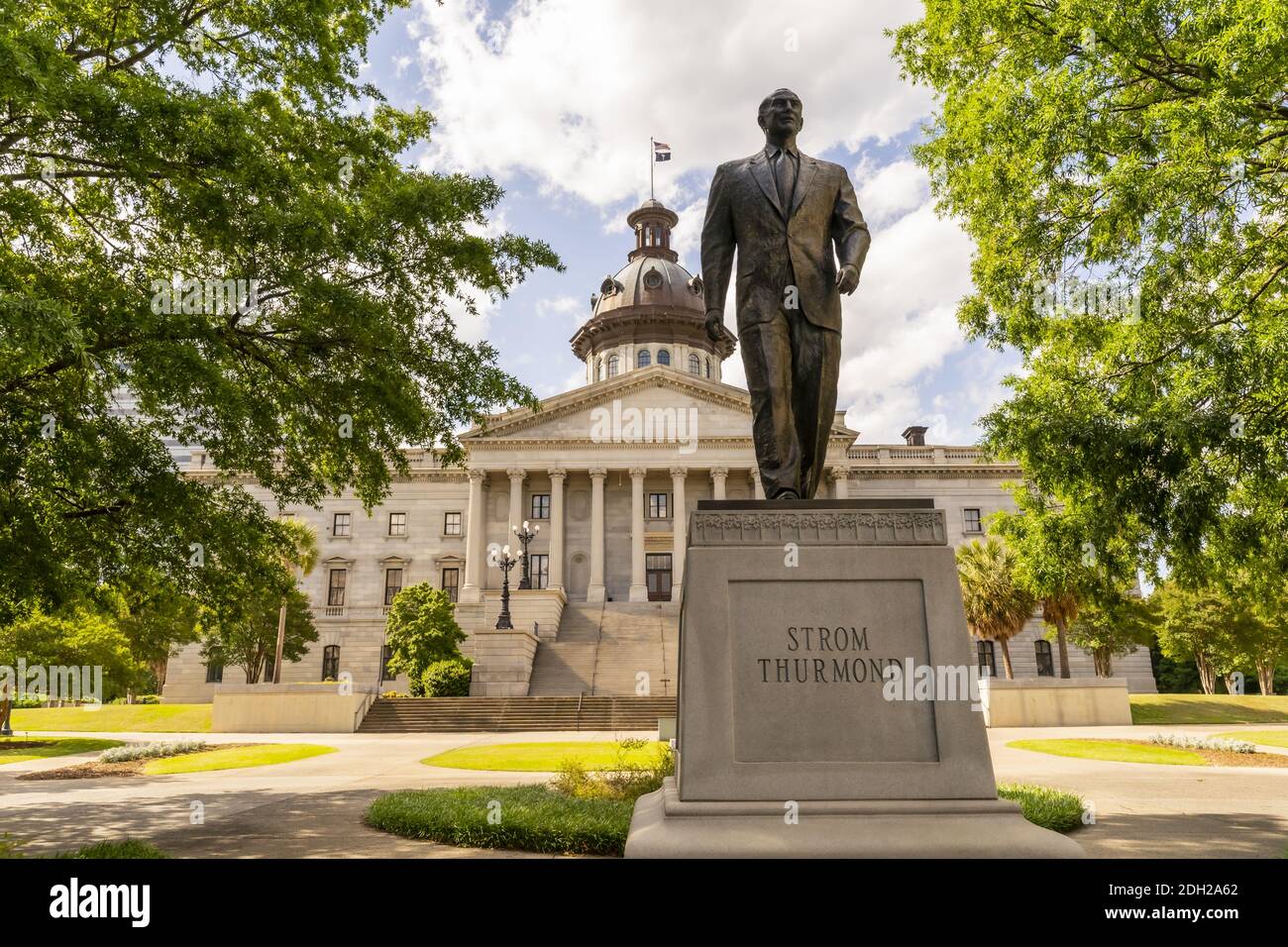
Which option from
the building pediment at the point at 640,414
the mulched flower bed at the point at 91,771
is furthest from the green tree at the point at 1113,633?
the mulched flower bed at the point at 91,771

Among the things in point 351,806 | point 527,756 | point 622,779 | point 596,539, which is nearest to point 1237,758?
point 622,779

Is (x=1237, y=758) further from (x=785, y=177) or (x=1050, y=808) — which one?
(x=785, y=177)

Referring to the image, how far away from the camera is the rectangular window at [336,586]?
193 feet

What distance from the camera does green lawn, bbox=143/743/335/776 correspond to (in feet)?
57.9

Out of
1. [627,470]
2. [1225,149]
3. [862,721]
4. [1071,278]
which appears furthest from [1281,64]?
[627,470]

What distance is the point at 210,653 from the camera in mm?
45500

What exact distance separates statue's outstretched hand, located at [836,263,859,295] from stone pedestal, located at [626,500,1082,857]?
1767mm

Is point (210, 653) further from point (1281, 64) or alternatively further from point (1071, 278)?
point (1281, 64)

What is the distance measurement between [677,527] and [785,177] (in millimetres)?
48420

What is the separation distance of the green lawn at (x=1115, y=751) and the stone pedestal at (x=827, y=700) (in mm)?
14865

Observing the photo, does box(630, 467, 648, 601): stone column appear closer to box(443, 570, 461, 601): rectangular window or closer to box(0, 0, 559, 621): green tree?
box(443, 570, 461, 601): rectangular window

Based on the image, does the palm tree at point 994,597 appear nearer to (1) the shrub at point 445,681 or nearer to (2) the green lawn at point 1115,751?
(2) the green lawn at point 1115,751

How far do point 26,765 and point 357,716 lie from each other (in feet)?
40.2

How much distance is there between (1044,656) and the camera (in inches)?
2247
